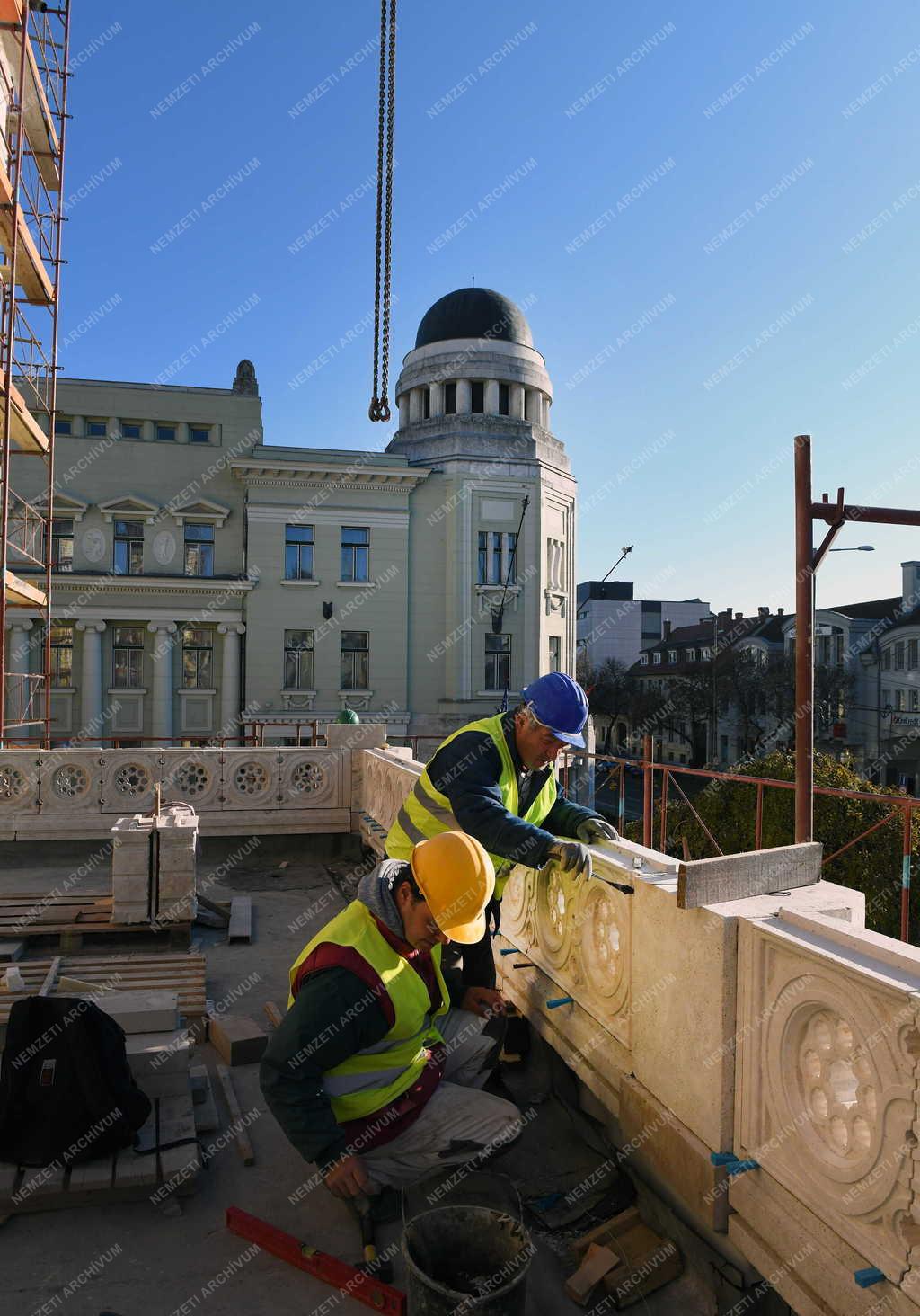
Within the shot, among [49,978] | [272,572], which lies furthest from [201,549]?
[49,978]

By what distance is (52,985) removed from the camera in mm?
5602

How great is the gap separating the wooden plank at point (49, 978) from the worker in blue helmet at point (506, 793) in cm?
270

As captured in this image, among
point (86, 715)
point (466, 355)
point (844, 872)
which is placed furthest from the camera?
point (466, 355)

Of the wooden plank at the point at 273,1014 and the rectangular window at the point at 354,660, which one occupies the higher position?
the rectangular window at the point at 354,660

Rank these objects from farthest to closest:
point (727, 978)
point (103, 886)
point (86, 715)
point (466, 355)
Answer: point (466, 355) < point (86, 715) < point (103, 886) < point (727, 978)

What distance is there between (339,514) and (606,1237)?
93.8 feet

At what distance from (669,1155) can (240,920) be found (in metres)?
5.10

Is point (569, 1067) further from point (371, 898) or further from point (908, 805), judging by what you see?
point (908, 805)

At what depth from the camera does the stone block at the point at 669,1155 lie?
3053 millimetres

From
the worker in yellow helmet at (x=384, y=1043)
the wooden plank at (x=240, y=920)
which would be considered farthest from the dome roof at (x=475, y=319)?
the worker in yellow helmet at (x=384, y=1043)

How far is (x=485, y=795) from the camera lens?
397 centimetres

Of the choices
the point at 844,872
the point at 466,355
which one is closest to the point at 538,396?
the point at 466,355

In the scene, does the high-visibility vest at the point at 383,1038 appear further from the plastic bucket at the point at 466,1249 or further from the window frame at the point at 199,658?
the window frame at the point at 199,658

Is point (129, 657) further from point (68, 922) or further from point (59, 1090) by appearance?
point (59, 1090)
